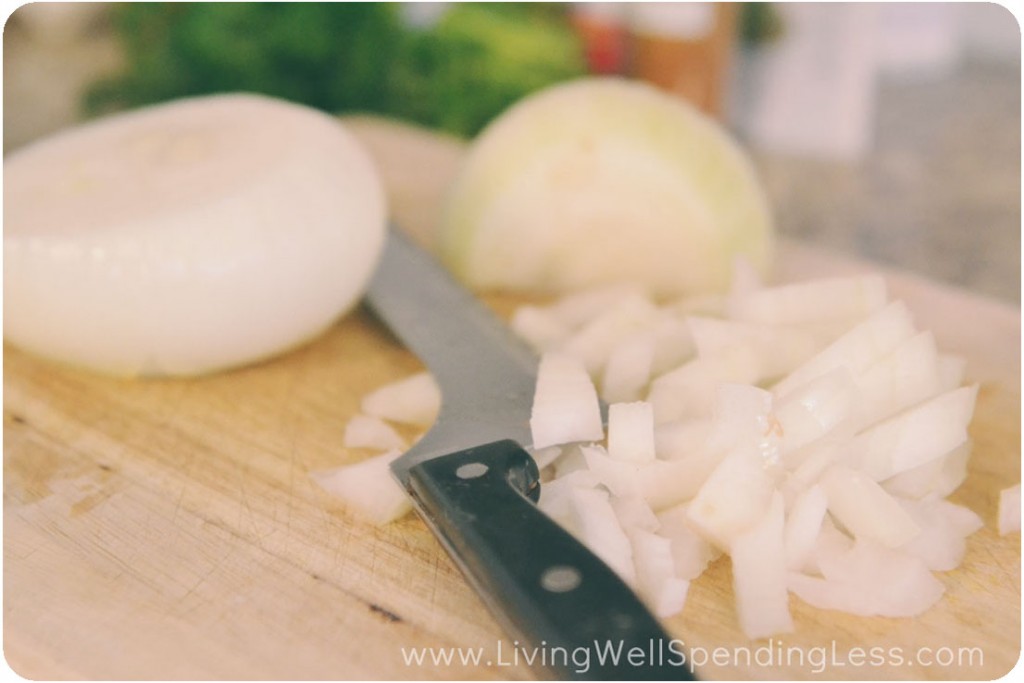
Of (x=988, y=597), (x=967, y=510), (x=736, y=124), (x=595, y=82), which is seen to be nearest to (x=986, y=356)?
(x=967, y=510)

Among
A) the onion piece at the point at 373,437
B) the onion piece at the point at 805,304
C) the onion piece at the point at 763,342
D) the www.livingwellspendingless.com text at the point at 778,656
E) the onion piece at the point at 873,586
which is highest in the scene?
the onion piece at the point at 805,304

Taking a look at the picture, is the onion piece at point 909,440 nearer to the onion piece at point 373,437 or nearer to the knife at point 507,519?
the knife at point 507,519

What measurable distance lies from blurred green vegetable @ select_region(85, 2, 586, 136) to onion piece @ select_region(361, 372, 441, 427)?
3.17ft

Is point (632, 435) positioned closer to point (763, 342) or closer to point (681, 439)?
point (681, 439)

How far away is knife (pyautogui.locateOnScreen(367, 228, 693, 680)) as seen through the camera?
2.23ft

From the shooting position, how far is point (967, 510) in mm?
946

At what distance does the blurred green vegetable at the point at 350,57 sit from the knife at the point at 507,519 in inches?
33.8

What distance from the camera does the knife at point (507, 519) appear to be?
2.23 ft

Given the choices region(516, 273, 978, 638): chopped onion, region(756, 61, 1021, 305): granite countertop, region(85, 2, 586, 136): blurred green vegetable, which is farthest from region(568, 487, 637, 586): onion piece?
region(85, 2, 586, 136): blurred green vegetable

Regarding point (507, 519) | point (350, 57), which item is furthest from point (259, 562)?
point (350, 57)

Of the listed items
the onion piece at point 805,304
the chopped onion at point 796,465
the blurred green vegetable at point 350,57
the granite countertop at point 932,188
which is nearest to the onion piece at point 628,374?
the chopped onion at point 796,465

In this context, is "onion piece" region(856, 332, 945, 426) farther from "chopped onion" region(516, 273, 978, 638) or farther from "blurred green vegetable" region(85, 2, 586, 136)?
"blurred green vegetable" region(85, 2, 586, 136)

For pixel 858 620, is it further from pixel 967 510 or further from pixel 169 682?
pixel 169 682

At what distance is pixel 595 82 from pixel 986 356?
0.63 m
